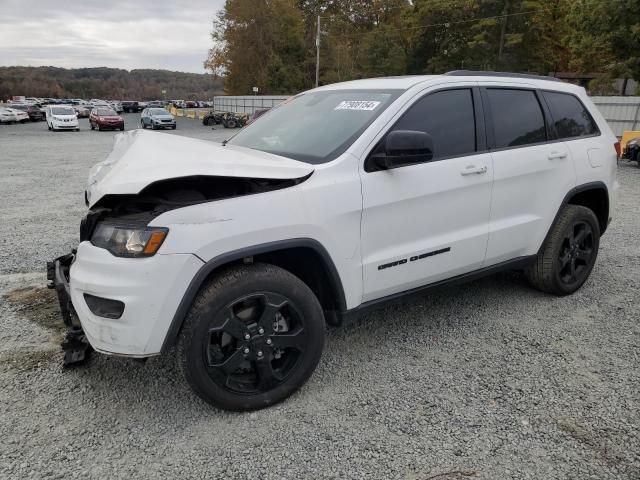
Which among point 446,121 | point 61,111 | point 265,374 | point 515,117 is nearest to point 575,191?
point 515,117

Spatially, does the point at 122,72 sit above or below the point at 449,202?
above

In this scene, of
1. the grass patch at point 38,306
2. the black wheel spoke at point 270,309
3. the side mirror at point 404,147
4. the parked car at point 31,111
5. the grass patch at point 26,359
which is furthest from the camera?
the parked car at point 31,111

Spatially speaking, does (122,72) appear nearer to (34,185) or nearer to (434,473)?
(34,185)

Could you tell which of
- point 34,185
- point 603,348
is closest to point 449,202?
point 603,348

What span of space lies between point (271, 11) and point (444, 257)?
205 feet

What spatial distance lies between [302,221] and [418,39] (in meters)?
47.6

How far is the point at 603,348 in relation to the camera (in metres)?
3.38

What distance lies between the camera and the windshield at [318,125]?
116 inches

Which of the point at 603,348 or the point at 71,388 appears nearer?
the point at 71,388

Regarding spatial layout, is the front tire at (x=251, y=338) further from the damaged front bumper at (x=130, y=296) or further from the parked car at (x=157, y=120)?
the parked car at (x=157, y=120)

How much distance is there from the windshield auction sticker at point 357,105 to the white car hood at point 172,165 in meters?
0.63

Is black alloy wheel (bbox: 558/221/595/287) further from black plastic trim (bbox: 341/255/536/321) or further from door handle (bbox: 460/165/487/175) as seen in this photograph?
door handle (bbox: 460/165/487/175)

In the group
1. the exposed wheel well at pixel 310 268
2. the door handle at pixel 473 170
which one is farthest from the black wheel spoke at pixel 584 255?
the exposed wheel well at pixel 310 268

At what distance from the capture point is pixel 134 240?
2.30 meters
